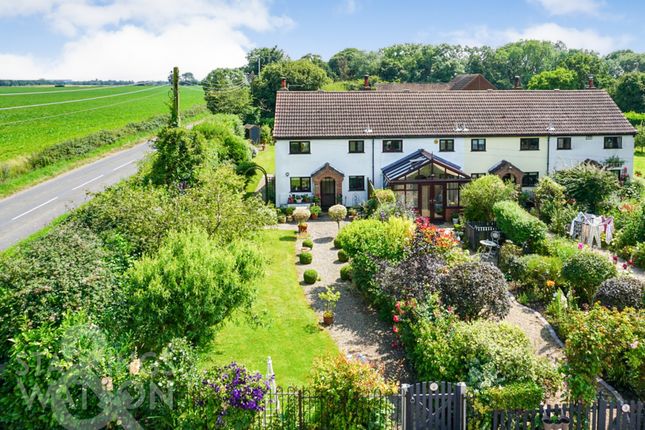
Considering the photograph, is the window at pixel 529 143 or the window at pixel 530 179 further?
the window at pixel 530 179

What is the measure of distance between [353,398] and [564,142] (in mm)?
31296

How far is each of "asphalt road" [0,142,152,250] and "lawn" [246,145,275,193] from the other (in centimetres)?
865

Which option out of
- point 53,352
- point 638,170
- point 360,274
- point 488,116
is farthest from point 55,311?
point 638,170

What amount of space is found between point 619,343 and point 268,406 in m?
8.30

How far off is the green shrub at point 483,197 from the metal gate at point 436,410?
18.0m

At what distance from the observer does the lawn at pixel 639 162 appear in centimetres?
4734

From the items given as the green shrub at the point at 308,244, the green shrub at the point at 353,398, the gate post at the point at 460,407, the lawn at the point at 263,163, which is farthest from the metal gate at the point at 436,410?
the lawn at the point at 263,163

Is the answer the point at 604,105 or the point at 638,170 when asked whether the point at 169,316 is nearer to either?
the point at 604,105

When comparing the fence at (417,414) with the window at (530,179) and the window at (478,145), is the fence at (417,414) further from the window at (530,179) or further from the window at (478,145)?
the window at (530,179)

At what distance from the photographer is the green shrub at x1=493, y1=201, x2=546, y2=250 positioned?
2427 cm

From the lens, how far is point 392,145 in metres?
36.0

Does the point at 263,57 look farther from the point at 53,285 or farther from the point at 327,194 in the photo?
the point at 53,285

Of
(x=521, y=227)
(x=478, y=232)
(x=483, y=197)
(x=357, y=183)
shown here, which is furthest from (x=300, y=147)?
(x=521, y=227)

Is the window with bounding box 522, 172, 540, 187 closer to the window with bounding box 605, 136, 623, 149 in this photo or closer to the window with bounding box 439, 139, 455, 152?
the window with bounding box 439, 139, 455, 152
